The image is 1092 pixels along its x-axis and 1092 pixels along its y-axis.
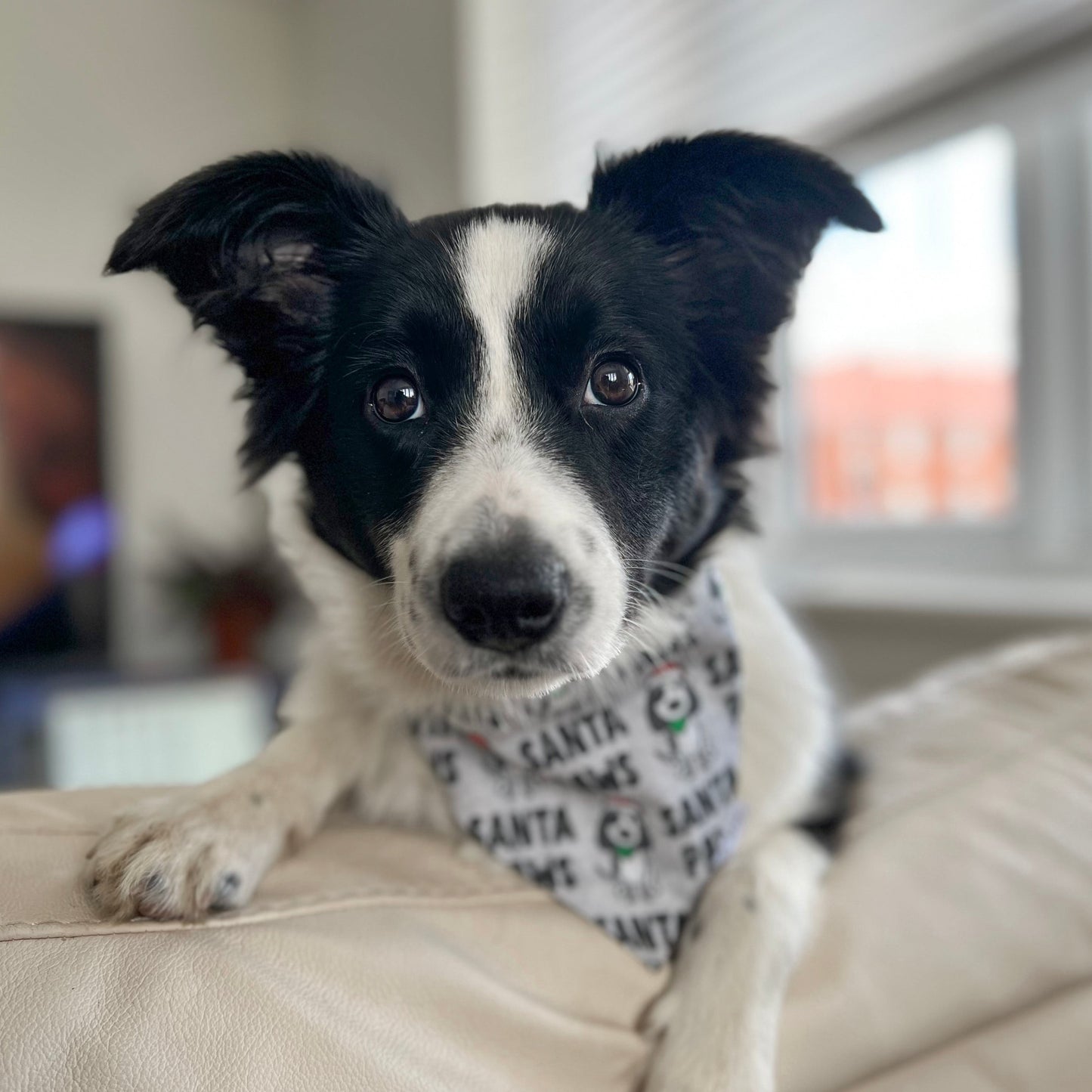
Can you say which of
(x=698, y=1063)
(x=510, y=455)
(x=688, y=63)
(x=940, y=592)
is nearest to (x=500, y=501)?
(x=510, y=455)

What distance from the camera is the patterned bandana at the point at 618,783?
956 mm

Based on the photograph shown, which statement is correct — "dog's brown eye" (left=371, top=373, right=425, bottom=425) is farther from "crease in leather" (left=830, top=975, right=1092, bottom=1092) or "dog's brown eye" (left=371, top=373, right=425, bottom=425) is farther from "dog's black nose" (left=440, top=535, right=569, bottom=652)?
A: "crease in leather" (left=830, top=975, right=1092, bottom=1092)

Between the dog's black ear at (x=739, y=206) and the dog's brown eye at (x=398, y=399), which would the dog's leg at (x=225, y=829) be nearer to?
the dog's brown eye at (x=398, y=399)

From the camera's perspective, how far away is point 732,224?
1116mm

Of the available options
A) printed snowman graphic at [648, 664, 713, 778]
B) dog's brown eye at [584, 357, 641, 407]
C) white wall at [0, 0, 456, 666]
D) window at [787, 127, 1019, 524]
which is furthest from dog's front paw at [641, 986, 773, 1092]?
white wall at [0, 0, 456, 666]

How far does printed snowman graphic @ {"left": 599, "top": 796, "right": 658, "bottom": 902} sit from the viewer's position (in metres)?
0.96

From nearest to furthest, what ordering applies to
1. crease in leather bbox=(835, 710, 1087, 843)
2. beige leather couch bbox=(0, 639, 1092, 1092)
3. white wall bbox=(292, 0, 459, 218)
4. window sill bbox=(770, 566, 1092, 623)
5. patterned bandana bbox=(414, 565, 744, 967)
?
1. beige leather couch bbox=(0, 639, 1092, 1092)
2. patterned bandana bbox=(414, 565, 744, 967)
3. crease in leather bbox=(835, 710, 1087, 843)
4. window sill bbox=(770, 566, 1092, 623)
5. white wall bbox=(292, 0, 459, 218)

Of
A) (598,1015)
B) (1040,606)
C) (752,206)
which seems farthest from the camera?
(1040,606)

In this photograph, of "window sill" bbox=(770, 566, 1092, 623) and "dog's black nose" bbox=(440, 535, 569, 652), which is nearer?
"dog's black nose" bbox=(440, 535, 569, 652)

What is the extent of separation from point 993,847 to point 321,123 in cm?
427

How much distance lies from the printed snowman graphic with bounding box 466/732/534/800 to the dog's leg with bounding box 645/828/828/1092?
23 centimetres

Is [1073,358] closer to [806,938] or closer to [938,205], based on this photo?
[938,205]

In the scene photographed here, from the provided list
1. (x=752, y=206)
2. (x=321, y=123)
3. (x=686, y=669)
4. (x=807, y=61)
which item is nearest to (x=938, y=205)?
(x=807, y=61)

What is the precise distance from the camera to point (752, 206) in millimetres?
1091
